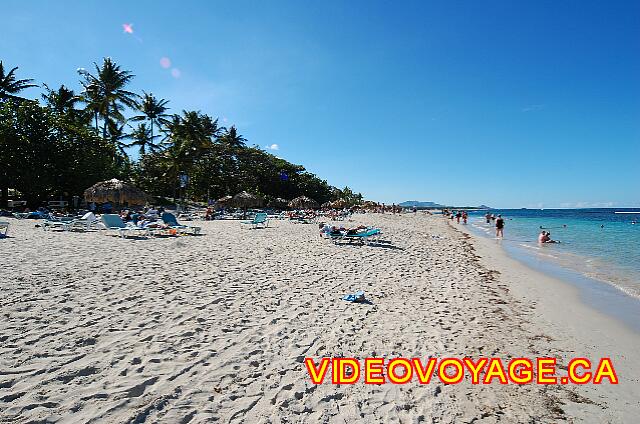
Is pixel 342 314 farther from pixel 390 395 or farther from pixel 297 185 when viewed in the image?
pixel 297 185

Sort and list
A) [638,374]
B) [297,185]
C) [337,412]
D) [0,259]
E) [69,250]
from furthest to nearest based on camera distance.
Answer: [297,185], [69,250], [0,259], [638,374], [337,412]

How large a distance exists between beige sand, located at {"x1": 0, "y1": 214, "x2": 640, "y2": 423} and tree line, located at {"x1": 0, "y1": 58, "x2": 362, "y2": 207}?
1874cm

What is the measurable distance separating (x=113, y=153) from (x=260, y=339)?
34937 millimetres

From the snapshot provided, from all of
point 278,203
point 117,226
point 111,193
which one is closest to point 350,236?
point 117,226

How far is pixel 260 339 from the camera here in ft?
12.1

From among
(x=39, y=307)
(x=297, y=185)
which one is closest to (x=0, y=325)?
(x=39, y=307)

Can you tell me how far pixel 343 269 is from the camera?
7656mm

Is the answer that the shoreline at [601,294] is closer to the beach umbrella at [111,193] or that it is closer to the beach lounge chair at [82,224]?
the beach lounge chair at [82,224]

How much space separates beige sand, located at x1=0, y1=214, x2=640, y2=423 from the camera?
2555 mm

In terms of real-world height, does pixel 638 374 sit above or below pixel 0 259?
below

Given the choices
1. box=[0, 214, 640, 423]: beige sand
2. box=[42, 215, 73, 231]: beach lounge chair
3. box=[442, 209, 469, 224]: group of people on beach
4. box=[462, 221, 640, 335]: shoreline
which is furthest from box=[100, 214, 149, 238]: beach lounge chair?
box=[442, 209, 469, 224]: group of people on beach

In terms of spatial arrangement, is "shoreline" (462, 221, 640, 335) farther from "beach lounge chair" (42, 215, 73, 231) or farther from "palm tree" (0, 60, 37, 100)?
"palm tree" (0, 60, 37, 100)

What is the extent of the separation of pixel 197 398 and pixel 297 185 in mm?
47488

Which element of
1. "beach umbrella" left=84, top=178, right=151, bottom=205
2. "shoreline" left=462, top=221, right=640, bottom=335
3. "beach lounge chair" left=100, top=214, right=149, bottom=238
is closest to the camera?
"shoreline" left=462, top=221, right=640, bottom=335
